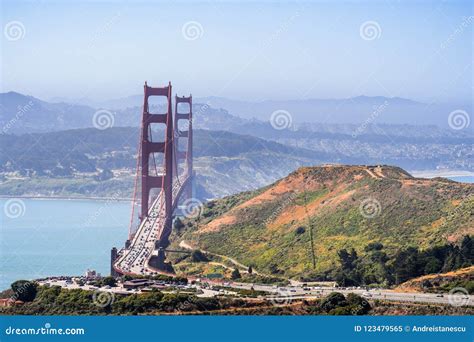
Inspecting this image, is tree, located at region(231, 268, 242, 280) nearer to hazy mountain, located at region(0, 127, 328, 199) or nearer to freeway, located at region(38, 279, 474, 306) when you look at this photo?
freeway, located at region(38, 279, 474, 306)

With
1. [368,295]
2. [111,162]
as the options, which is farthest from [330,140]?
[368,295]

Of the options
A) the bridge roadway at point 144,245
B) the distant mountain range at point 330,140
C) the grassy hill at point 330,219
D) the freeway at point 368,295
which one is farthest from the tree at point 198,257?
the distant mountain range at point 330,140

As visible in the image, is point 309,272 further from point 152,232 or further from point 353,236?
point 152,232

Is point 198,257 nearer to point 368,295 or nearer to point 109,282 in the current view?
point 109,282

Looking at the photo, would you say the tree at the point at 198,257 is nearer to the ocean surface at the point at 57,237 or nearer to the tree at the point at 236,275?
the tree at the point at 236,275

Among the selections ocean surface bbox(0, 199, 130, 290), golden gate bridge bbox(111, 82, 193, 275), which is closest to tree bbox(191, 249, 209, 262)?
golden gate bridge bbox(111, 82, 193, 275)

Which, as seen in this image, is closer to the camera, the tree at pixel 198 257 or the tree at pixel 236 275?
the tree at pixel 236 275

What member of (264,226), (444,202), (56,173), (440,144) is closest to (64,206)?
(56,173)
